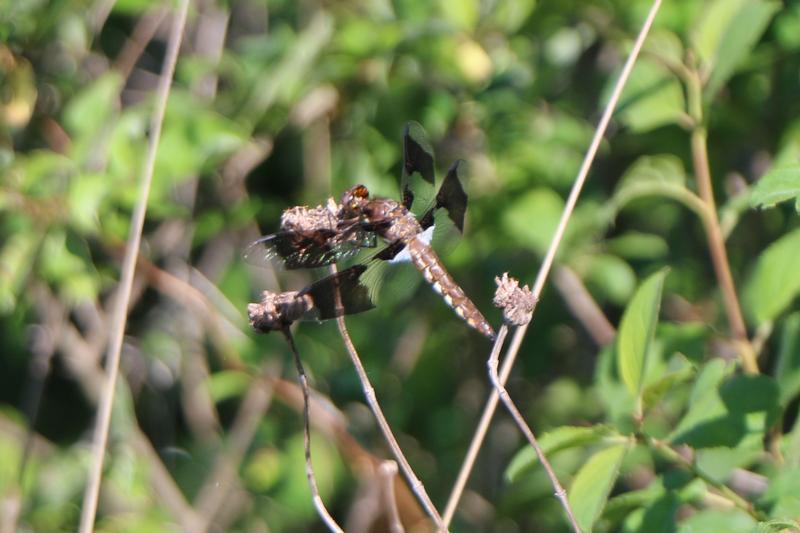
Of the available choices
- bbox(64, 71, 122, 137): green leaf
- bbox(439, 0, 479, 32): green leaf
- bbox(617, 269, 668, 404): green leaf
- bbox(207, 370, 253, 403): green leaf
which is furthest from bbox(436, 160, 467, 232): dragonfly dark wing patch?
bbox(207, 370, 253, 403): green leaf

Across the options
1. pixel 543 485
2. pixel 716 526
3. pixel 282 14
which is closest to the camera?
pixel 716 526

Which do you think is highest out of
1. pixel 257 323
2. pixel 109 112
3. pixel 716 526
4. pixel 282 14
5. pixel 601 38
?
pixel 282 14

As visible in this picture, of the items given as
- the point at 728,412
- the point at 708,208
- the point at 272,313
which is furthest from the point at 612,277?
the point at 272,313

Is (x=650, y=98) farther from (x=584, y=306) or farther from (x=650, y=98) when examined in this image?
(x=584, y=306)

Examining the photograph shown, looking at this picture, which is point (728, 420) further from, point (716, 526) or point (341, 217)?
point (341, 217)

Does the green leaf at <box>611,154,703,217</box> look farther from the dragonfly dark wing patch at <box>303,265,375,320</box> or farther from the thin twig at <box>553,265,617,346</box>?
the dragonfly dark wing patch at <box>303,265,375,320</box>

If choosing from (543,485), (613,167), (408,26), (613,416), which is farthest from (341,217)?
(613,167)

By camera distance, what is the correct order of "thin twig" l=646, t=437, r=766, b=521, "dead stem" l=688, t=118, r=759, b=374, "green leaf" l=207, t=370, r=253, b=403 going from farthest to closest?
"green leaf" l=207, t=370, r=253, b=403 → "dead stem" l=688, t=118, r=759, b=374 → "thin twig" l=646, t=437, r=766, b=521
